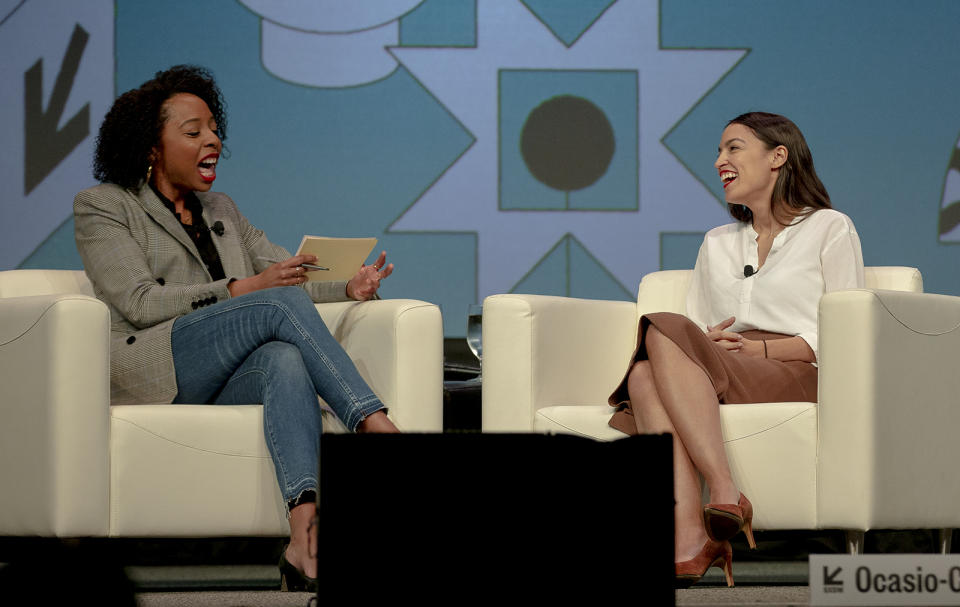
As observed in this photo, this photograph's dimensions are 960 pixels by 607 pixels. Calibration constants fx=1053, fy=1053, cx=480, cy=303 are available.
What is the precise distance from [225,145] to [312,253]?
144 centimetres

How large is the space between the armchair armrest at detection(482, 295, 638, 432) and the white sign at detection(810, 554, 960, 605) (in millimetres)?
1103

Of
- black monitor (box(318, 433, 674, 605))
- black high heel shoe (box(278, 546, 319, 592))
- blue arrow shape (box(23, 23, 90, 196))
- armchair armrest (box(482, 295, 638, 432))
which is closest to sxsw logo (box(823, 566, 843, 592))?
black monitor (box(318, 433, 674, 605))

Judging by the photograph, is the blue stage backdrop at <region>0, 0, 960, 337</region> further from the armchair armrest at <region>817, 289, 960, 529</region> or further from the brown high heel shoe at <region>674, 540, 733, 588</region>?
the brown high heel shoe at <region>674, 540, 733, 588</region>

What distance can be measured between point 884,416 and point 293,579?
3.98ft

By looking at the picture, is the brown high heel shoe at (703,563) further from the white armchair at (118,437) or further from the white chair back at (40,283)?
the white chair back at (40,283)

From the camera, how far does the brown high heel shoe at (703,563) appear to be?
1.93 metres

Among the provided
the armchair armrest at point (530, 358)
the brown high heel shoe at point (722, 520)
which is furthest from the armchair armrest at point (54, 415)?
the brown high heel shoe at point (722, 520)

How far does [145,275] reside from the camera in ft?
7.99

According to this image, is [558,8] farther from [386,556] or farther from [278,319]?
[386,556]

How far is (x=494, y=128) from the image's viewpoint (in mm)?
3762

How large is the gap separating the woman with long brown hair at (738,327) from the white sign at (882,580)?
0.66 meters

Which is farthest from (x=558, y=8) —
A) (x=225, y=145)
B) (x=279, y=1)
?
(x=225, y=145)

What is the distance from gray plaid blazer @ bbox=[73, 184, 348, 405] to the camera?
2.31 meters

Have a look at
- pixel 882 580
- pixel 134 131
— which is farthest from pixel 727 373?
pixel 134 131
